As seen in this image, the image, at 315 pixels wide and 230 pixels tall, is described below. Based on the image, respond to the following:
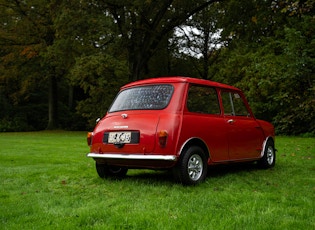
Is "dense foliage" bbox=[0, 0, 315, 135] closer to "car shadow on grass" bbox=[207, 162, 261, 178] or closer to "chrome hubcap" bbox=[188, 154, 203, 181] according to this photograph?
"car shadow on grass" bbox=[207, 162, 261, 178]

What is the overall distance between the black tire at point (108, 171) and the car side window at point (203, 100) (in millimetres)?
1890

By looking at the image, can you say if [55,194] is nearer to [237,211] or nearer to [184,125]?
[184,125]

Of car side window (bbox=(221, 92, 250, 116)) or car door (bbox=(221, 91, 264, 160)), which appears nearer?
car door (bbox=(221, 91, 264, 160))

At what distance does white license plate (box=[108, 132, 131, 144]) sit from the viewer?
6045mm

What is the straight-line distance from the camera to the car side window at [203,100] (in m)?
6.40

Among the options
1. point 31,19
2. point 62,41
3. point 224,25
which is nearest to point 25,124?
point 31,19

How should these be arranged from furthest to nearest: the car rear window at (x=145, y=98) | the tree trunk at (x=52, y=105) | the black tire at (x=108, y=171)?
the tree trunk at (x=52, y=105) < the black tire at (x=108, y=171) < the car rear window at (x=145, y=98)

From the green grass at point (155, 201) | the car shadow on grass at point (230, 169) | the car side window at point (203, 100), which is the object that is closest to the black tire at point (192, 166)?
the green grass at point (155, 201)

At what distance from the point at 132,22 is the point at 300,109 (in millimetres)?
16463

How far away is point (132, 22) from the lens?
78.5 ft

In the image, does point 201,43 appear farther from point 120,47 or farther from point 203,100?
point 203,100

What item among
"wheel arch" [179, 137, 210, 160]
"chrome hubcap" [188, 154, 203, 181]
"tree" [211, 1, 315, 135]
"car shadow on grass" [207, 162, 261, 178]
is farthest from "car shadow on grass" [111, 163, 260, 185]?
"tree" [211, 1, 315, 135]

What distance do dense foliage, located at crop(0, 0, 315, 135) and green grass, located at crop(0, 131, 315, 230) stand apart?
6.56 m

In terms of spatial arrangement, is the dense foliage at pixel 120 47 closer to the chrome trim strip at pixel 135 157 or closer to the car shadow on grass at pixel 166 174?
the car shadow on grass at pixel 166 174
